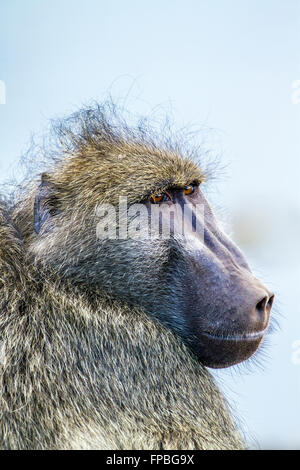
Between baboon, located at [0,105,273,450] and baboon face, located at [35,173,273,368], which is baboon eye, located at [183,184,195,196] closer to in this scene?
baboon, located at [0,105,273,450]

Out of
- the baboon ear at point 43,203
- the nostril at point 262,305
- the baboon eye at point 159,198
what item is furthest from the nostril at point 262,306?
the baboon ear at point 43,203

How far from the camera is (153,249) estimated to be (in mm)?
2779

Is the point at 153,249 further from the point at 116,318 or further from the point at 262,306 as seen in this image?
the point at 262,306

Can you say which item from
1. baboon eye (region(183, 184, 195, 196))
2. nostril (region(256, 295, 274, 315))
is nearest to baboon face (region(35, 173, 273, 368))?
nostril (region(256, 295, 274, 315))

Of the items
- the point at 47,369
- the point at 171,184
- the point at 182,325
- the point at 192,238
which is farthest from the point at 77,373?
the point at 171,184

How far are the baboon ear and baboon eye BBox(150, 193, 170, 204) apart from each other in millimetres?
459

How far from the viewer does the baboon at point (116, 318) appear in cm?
248

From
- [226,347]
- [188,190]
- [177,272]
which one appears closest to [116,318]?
[177,272]

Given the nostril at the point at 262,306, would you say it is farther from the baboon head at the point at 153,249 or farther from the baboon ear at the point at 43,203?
the baboon ear at the point at 43,203

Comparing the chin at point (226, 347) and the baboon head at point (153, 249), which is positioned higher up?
A: the baboon head at point (153, 249)

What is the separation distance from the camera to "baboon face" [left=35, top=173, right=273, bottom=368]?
2609 mm

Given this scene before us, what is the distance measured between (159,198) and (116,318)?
588 millimetres

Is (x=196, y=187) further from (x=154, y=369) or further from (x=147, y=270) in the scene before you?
(x=154, y=369)
